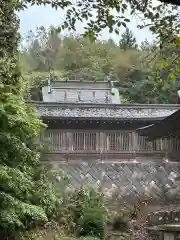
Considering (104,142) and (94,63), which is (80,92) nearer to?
(104,142)

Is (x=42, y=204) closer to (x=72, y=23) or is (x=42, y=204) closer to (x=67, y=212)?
(x=67, y=212)

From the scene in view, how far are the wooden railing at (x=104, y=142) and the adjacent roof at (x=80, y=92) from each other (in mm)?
11137

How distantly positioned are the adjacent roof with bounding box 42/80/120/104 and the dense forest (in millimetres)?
4879

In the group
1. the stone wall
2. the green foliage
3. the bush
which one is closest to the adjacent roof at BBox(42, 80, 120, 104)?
the stone wall

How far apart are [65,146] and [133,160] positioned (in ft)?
10.8

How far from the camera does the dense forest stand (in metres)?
40.6

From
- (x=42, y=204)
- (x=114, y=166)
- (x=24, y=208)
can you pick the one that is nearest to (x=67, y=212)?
(x=42, y=204)

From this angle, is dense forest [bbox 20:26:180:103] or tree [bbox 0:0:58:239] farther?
dense forest [bbox 20:26:180:103]

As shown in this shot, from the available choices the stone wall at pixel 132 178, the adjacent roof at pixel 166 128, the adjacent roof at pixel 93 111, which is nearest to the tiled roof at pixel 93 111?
the adjacent roof at pixel 93 111

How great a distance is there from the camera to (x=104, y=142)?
72.7 feet

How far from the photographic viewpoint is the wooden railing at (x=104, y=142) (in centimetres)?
2175

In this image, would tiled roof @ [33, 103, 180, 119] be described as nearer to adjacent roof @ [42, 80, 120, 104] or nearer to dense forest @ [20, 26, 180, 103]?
adjacent roof @ [42, 80, 120, 104]

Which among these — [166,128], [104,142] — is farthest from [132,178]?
[166,128]

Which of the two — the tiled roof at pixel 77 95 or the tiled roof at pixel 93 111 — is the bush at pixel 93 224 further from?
the tiled roof at pixel 77 95
